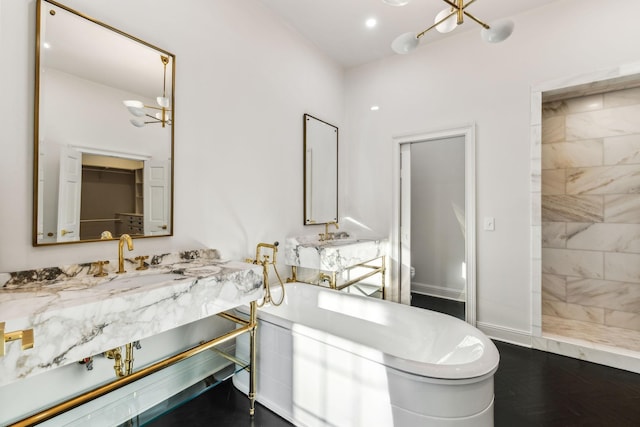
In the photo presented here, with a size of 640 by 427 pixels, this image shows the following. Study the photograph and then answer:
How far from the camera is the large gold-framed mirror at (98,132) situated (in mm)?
1475

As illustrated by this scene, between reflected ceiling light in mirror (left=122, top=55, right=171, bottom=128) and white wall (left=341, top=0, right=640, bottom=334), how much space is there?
7.54 feet

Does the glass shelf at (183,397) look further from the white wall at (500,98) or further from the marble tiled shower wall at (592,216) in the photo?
the marble tiled shower wall at (592,216)

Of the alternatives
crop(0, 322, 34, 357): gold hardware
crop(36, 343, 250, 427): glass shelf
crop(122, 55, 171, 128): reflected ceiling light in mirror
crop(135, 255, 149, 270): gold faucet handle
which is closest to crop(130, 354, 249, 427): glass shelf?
crop(36, 343, 250, 427): glass shelf

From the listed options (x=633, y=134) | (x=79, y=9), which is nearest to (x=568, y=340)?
(x=633, y=134)

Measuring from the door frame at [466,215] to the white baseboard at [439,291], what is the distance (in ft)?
0.22

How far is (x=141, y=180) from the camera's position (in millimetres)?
1841

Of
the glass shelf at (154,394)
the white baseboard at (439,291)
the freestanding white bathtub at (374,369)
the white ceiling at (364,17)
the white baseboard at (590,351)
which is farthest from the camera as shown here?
the white baseboard at (439,291)

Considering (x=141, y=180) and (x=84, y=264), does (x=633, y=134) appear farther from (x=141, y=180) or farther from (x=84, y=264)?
(x=84, y=264)

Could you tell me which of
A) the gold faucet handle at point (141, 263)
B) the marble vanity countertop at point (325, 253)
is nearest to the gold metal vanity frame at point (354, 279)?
the marble vanity countertop at point (325, 253)

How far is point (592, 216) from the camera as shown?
313cm

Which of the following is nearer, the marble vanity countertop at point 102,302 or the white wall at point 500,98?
the marble vanity countertop at point 102,302

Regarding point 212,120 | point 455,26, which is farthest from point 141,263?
point 455,26

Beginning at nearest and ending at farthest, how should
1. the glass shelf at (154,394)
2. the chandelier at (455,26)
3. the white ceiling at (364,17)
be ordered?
the glass shelf at (154,394), the chandelier at (455,26), the white ceiling at (364,17)

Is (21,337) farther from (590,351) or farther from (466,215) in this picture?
(590,351)
